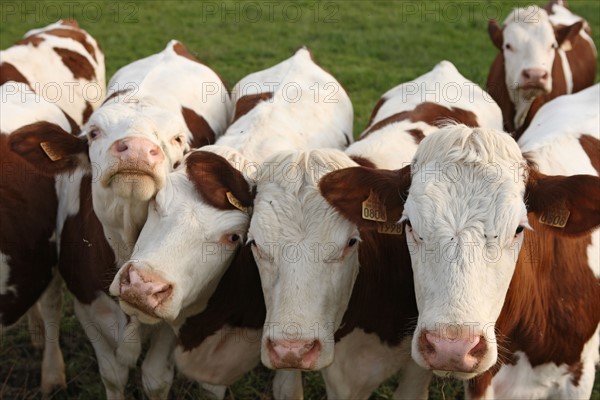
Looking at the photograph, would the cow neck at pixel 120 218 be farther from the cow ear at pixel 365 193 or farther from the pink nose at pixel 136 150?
the cow ear at pixel 365 193

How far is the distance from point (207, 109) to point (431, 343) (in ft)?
11.4

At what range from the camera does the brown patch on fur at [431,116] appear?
526 cm

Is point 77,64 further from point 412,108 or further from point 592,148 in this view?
point 592,148

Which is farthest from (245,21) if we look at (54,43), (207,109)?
(207,109)

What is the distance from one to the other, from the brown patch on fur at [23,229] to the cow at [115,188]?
0.12 metres

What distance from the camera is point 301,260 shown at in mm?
3529

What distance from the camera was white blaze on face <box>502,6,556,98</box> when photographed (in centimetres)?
736

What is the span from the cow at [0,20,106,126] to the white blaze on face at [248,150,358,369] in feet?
11.2

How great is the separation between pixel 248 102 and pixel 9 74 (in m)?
2.30

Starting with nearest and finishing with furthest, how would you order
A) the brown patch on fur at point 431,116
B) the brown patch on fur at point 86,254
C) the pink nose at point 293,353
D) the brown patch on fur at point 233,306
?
the pink nose at point 293,353 < the brown patch on fur at point 233,306 < the brown patch on fur at point 86,254 < the brown patch on fur at point 431,116

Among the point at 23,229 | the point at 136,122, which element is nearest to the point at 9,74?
the point at 23,229

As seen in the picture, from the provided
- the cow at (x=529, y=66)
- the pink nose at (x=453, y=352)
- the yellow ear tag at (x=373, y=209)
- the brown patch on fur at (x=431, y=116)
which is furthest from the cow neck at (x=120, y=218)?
the cow at (x=529, y=66)

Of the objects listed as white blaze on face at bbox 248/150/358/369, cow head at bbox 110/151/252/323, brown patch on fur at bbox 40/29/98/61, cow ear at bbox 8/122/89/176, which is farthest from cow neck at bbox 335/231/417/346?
brown patch on fur at bbox 40/29/98/61

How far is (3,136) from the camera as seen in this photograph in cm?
498
